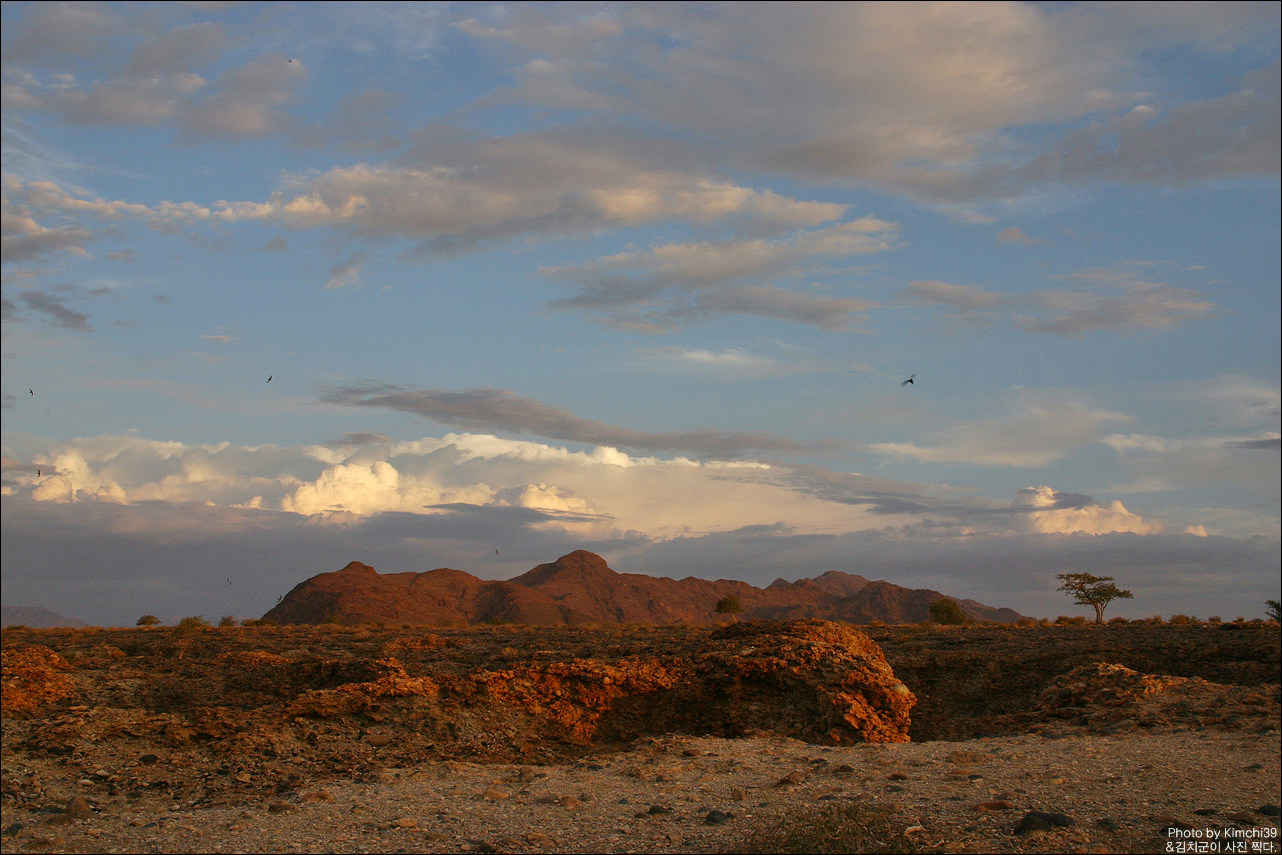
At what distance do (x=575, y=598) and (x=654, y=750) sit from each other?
118572 mm

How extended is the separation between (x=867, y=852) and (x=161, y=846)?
727 centimetres

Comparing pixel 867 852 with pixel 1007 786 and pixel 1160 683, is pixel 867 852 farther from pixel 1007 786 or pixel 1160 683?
pixel 1160 683

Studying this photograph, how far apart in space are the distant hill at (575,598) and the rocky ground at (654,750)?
57.2 metres

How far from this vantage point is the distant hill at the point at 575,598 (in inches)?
3644

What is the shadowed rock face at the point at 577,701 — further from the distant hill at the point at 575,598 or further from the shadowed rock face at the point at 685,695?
the distant hill at the point at 575,598

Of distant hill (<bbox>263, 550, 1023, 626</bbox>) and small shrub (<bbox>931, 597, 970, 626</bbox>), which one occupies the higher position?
small shrub (<bbox>931, 597, 970, 626</bbox>)

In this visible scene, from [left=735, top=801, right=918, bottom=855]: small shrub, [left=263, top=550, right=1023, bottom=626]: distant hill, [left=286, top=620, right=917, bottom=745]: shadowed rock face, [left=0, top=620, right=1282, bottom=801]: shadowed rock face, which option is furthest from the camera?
[left=263, top=550, right=1023, bottom=626]: distant hill

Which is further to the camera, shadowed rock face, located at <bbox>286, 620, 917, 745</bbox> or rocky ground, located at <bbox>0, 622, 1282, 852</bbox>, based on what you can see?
shadowed rock face, located at <bbox>286, 620, 917, 745</bbox>

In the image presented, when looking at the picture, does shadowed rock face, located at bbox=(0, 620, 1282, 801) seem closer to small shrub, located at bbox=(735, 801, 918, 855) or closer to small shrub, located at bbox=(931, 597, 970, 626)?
small shrub, located at bbox=(735, 801, 918, 855)

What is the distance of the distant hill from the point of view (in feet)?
304

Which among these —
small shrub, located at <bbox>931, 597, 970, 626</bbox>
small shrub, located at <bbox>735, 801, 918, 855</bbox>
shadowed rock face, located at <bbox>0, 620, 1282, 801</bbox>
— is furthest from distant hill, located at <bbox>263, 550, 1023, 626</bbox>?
small shrub, located at <bbox>735, 801, 918, 855</bbox>

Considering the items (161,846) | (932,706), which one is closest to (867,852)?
(161,846)

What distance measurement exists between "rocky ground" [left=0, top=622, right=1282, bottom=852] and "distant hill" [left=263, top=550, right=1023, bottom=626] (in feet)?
188

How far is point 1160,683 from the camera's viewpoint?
16.5 metres
